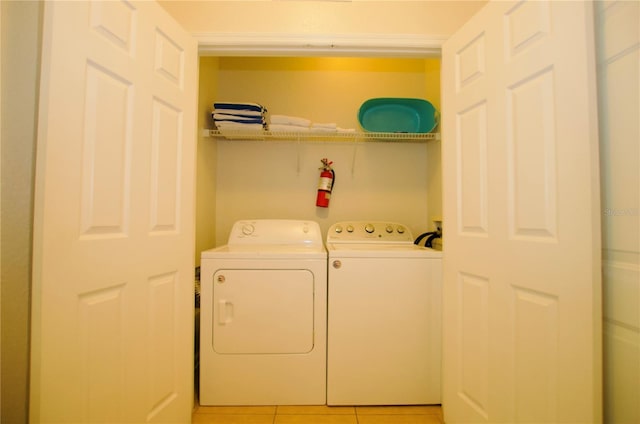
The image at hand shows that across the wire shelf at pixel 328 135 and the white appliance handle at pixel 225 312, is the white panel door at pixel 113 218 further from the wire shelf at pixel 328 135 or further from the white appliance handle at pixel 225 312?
the wire shelf at pixel 328 135

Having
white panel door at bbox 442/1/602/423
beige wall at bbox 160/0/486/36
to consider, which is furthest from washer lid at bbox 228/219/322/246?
beige wall at bbox 160/0/486/36

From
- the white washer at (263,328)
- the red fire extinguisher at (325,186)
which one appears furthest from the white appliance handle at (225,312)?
the red fire extinguisher at (325,186)

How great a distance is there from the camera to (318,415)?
1361 millimetres

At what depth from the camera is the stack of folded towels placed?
183 centimetres

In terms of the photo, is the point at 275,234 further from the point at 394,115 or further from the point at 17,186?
the point at 394,115

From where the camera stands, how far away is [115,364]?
0.94 m

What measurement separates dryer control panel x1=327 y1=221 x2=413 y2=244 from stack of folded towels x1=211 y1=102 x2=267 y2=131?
98cm

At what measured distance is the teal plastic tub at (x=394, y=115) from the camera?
201cm

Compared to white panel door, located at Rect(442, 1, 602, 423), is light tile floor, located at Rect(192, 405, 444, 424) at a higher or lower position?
lower

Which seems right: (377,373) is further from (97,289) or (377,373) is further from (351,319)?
(97,289)

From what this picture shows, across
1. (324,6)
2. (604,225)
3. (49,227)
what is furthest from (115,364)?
(324,6)

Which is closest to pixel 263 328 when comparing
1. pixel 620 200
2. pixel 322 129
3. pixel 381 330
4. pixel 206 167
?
pixel 381 330

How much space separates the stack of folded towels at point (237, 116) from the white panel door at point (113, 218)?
1.87 feet

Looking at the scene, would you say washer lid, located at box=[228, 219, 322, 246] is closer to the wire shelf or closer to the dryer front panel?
the dryer front panel
